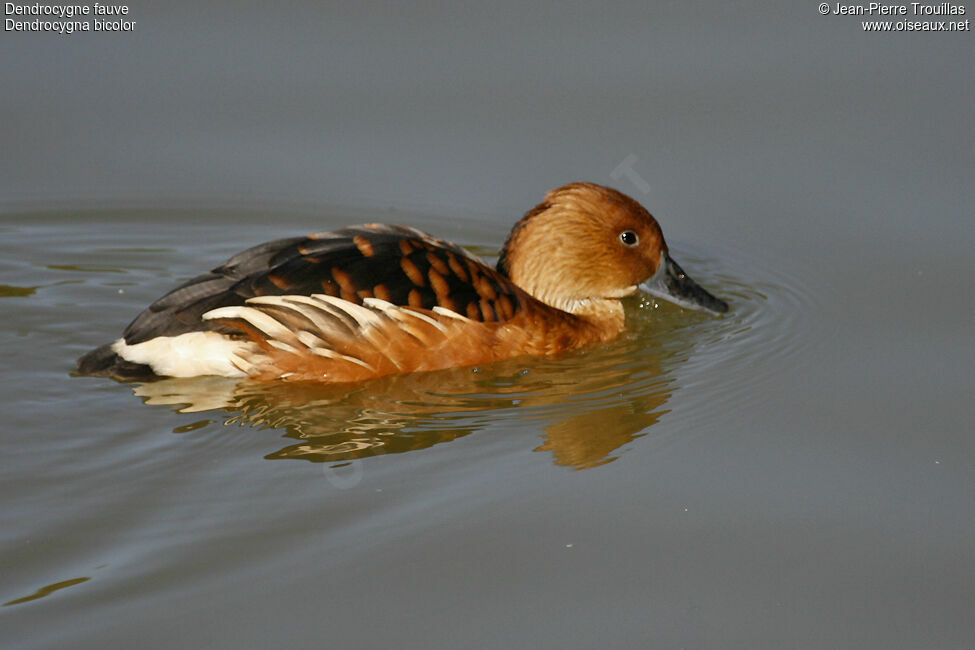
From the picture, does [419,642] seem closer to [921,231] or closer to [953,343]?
[953,343]

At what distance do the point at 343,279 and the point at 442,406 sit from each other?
828mm

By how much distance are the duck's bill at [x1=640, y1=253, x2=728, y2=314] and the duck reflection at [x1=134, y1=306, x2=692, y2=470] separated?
2.48 ft

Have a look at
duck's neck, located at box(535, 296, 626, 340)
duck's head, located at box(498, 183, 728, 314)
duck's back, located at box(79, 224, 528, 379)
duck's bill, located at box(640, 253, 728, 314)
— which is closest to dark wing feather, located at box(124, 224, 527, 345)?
duck's back, located at box(79, 224, 528, 379)

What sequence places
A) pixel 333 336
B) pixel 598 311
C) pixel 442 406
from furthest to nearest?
pixel 598 311 → pixel 333 336 → pixel 442 406

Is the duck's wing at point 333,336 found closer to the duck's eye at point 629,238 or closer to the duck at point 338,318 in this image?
the duck at point 338,318

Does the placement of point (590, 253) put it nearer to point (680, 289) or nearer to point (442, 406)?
point (680, 289)

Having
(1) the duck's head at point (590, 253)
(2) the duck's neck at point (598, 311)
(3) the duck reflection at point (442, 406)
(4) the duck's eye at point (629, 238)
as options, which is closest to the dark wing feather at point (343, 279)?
(3) the duck reflection at point (442, 406)

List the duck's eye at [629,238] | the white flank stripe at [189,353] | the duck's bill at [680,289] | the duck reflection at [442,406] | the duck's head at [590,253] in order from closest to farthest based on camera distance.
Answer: the duck reflection at [442,406] → the white flank stripe at [189,353] → the duck's head at [590,253] → the duck's eye at [629,238] → the duck's bill at [680,289]

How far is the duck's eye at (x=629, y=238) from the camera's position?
7605 mm

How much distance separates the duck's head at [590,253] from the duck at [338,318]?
0.32 metres

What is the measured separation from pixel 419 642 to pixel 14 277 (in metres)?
4.27

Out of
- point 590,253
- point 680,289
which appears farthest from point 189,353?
Result: point 680,289

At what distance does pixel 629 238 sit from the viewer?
7.62 meters

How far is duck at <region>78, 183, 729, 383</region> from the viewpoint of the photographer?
6.55 meters
